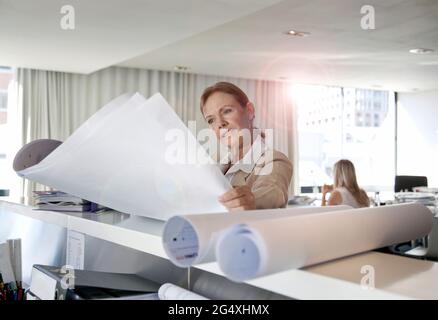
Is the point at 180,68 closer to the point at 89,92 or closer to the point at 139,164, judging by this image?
the point at 89,92

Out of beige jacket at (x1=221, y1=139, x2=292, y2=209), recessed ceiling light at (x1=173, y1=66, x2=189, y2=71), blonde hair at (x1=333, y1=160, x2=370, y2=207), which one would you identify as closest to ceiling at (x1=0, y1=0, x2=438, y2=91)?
recessed ceiling light at (x1=173, y1=66, x2=189, y2=71)

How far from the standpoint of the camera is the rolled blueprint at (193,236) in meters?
0.44

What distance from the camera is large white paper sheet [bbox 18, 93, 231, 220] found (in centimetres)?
52

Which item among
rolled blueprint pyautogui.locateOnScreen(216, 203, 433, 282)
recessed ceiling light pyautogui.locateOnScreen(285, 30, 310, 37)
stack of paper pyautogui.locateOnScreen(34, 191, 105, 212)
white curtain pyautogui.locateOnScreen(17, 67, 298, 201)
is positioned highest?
recessed ceiling light pyautogui.locateOnScreen(285, 30, 310, 37)

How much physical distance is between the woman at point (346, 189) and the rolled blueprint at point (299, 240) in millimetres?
3391

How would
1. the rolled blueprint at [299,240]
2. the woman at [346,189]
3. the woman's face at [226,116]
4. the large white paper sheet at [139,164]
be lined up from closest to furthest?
the rolled blueprint at [299,240]
the large white paper sheet at [139,164]
the woman's face at [226,116]
the woman at [346,189]

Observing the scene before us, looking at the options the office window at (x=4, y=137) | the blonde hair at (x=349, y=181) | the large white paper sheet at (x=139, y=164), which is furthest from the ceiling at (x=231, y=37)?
the large white paper sheet at (x=139, y=164)

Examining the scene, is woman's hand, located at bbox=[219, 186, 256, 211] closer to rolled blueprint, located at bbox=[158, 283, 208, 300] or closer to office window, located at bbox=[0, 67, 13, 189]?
rolled blueprint, located at bbox=[158, 283, 208, 300]

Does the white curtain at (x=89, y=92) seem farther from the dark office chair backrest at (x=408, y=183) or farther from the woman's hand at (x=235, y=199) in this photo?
the woman's hand at (x=235, y=199)

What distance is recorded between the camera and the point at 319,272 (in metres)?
0.45

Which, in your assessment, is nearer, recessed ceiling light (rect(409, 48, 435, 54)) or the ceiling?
the ceiling
